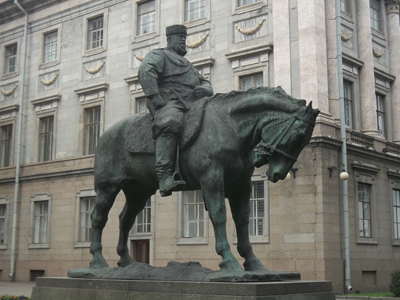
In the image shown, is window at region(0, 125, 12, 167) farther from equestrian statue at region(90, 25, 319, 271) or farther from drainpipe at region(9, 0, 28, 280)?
equestrian statue at region(90, 25, 319, 271)

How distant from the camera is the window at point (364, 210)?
22656 millimetres

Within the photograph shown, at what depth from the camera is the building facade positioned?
69.2 ft

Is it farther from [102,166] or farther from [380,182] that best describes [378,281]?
[102,166]

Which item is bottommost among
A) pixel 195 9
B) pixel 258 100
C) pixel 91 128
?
pixel 258 100

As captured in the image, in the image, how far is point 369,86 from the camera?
24078 millimetres

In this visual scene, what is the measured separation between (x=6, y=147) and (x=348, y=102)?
57.5ft

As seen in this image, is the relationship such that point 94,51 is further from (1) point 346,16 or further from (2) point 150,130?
(2) point 150,130

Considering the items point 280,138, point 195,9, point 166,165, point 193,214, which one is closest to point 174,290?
point 166,165

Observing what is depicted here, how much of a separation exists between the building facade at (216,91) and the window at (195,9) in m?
0.05

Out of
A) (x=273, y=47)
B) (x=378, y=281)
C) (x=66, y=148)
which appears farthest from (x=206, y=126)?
(x=66, y=148)

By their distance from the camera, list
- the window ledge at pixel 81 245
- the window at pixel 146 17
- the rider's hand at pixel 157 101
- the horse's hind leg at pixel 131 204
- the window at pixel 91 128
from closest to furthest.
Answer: the rider's hand at pixel 157 101
the horse's hind leg at pixel 131 204
the window ledge at pixel 81 245
the window at pixel 146 17
the window at pixel 91 128

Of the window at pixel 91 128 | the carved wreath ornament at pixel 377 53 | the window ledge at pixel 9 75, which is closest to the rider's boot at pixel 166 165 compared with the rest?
the carved wreath ornament at pixel 377 53

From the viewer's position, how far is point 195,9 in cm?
2520

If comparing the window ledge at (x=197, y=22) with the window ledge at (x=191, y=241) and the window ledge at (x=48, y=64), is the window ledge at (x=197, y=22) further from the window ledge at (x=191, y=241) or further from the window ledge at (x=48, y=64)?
the window ledge at (x=191, y=241)
